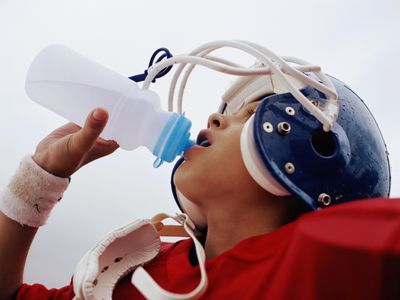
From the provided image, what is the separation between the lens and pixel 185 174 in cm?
Answer: 117

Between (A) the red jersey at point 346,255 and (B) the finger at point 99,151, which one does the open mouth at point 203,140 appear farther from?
(A) the red jersey at point 346,255

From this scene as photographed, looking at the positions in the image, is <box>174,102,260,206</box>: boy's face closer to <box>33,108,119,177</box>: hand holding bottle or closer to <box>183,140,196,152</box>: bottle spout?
<box>183,140,196,152</box>: bottle spout

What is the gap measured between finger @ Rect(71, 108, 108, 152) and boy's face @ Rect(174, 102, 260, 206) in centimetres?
29

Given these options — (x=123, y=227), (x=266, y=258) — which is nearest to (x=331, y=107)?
(x=266, y=258)

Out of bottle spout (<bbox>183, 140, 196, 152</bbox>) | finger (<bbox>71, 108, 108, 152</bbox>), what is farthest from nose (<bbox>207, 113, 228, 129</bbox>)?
finger (<bbox>71, 108, 108, 152</bbox>)

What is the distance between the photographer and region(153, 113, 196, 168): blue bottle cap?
115 cm

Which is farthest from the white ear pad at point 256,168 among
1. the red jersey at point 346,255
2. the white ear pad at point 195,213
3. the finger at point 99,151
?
the finger at point 99,151

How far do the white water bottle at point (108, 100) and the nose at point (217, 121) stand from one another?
0.12 meters

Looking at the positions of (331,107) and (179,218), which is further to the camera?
(179,218)

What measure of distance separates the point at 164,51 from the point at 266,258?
2.45 ft

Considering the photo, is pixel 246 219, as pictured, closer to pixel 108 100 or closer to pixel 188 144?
pixel 188 144

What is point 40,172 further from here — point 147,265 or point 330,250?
point 330,250

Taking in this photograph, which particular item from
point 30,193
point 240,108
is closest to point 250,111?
point 240,108

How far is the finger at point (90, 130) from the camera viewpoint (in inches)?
40.3
